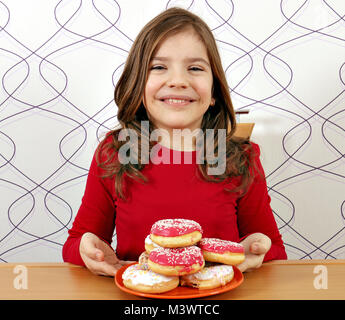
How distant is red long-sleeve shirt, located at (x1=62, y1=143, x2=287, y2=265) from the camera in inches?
39.1

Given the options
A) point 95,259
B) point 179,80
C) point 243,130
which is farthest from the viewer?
point 243,130

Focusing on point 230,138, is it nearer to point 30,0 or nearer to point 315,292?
point 315,292

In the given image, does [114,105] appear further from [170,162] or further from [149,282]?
[149,282]

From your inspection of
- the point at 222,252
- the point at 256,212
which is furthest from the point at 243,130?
the point at 222,252

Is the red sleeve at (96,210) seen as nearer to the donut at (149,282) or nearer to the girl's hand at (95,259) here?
the girl's hand at (95,259)

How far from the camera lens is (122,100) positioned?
42.1 inches

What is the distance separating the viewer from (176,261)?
572mm

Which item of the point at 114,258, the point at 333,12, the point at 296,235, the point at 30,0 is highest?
the point at 30,0

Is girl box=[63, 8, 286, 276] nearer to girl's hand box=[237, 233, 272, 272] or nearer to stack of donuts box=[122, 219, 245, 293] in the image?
girl's hand box=[237, 233, 272, 272]

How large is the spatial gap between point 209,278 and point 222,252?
0.06 m

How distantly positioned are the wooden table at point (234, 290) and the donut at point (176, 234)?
10 centimetres

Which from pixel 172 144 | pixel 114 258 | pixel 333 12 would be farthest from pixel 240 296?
pixel 333 12

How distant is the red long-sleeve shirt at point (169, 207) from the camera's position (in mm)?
994
